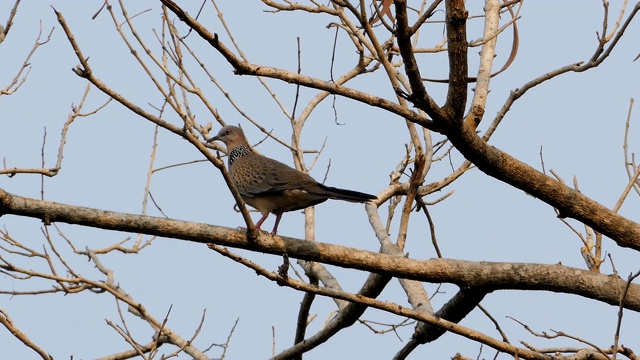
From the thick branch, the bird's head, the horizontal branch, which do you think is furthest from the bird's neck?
the thick branch

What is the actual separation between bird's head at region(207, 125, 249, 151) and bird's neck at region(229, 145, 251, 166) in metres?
0.13

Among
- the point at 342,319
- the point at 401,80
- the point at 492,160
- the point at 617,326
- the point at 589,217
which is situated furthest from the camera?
the point at 401,80

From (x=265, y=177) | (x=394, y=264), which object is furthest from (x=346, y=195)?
(x=265, y=177)

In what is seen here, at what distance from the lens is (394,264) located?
3793mm

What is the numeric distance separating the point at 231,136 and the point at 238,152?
35 centimetres

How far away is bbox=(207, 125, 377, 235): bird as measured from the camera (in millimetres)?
5102

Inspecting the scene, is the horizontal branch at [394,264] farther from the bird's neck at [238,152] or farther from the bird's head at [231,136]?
the bird's head at [231,136]

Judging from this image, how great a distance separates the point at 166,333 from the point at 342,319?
146cm

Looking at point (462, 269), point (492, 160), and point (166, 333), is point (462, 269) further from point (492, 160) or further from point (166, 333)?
point (166, 333)

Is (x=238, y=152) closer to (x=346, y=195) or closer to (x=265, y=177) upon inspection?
(x=265, y=177)

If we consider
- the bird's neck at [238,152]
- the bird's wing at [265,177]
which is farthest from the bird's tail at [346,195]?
the bird's neck at [238,152]

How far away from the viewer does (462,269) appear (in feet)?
12.8

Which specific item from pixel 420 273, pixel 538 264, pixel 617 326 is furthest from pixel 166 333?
pixel 617 326

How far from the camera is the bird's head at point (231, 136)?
7213 mm
